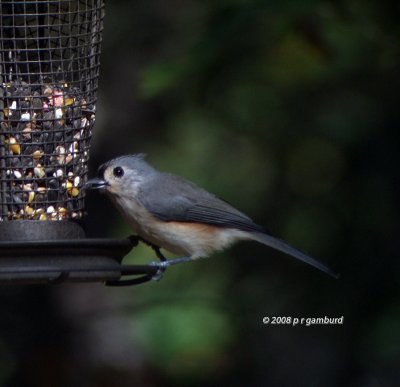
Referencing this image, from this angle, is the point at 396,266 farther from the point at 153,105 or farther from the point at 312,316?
the point at 153,105

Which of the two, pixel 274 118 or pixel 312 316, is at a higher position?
pixel 274 118

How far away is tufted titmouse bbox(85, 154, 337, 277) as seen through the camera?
625 centimetres

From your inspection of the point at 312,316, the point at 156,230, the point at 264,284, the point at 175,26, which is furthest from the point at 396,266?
the point at 175,26

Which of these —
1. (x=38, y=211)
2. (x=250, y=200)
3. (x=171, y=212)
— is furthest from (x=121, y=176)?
(x=250, y=200)

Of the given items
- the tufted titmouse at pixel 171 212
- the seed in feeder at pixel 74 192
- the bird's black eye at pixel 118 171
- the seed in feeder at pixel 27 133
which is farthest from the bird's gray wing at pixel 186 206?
the seed in feeder at pixel 27 133

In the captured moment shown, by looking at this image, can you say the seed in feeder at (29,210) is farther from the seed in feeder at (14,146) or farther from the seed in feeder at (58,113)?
the seed in feeder at (58,113)

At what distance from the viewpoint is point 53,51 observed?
6.05 m

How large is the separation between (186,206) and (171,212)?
0.44ft

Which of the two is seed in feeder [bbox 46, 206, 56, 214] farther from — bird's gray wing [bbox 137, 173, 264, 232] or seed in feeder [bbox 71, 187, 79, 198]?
bird's gray wing [bbox 137, 173, 264, 232]

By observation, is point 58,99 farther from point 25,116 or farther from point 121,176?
point 121,176

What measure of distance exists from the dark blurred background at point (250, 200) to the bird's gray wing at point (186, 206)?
81 cm

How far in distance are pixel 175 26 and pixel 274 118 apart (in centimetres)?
117

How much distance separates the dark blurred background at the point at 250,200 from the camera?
7.25 metres

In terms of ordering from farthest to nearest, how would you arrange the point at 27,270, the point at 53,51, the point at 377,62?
the point at 377,62 → the point at 53,51 → the point at 27,270
